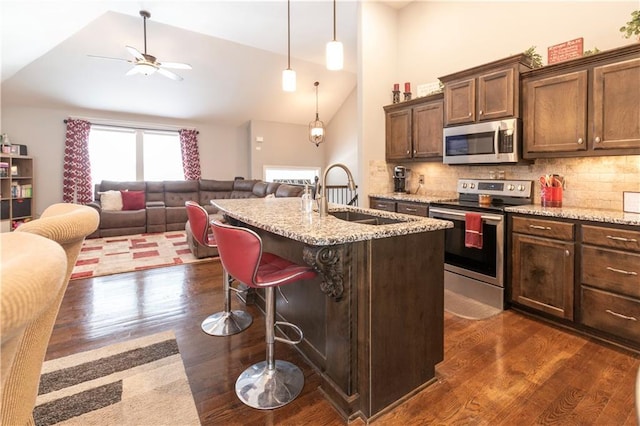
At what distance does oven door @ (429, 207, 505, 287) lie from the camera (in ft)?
9.05

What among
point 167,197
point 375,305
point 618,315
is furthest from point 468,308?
point 167,197

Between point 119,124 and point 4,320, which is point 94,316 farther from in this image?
point 119,124

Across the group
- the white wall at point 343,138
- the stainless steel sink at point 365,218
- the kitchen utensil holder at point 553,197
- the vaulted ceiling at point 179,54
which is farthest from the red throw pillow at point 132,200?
the kitchen utensil holder at point 553,197

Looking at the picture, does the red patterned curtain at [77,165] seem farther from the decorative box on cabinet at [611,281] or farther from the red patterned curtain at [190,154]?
the decorative box on cabinet at [611,281]

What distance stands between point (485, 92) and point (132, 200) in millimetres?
6332

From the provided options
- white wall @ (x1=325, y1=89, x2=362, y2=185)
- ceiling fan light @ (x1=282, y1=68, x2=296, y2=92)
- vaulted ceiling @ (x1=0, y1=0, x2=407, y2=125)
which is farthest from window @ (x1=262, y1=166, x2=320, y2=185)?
ceiling fan light @ (x1=282, y1=68, x2=296, y2=92)

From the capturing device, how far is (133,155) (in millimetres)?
7207

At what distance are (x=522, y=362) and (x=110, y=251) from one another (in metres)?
5.29

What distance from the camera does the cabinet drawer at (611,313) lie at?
6.79 ft

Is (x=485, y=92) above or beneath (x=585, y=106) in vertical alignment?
above

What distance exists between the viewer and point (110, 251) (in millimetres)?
4855

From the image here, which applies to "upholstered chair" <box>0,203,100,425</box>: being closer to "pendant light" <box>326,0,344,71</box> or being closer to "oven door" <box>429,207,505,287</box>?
"pendant light" <box>326,0,344,71</box>

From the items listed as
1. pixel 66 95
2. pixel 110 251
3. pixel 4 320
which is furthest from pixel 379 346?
pixel 66 95

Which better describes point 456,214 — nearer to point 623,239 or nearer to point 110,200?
point 623,239
